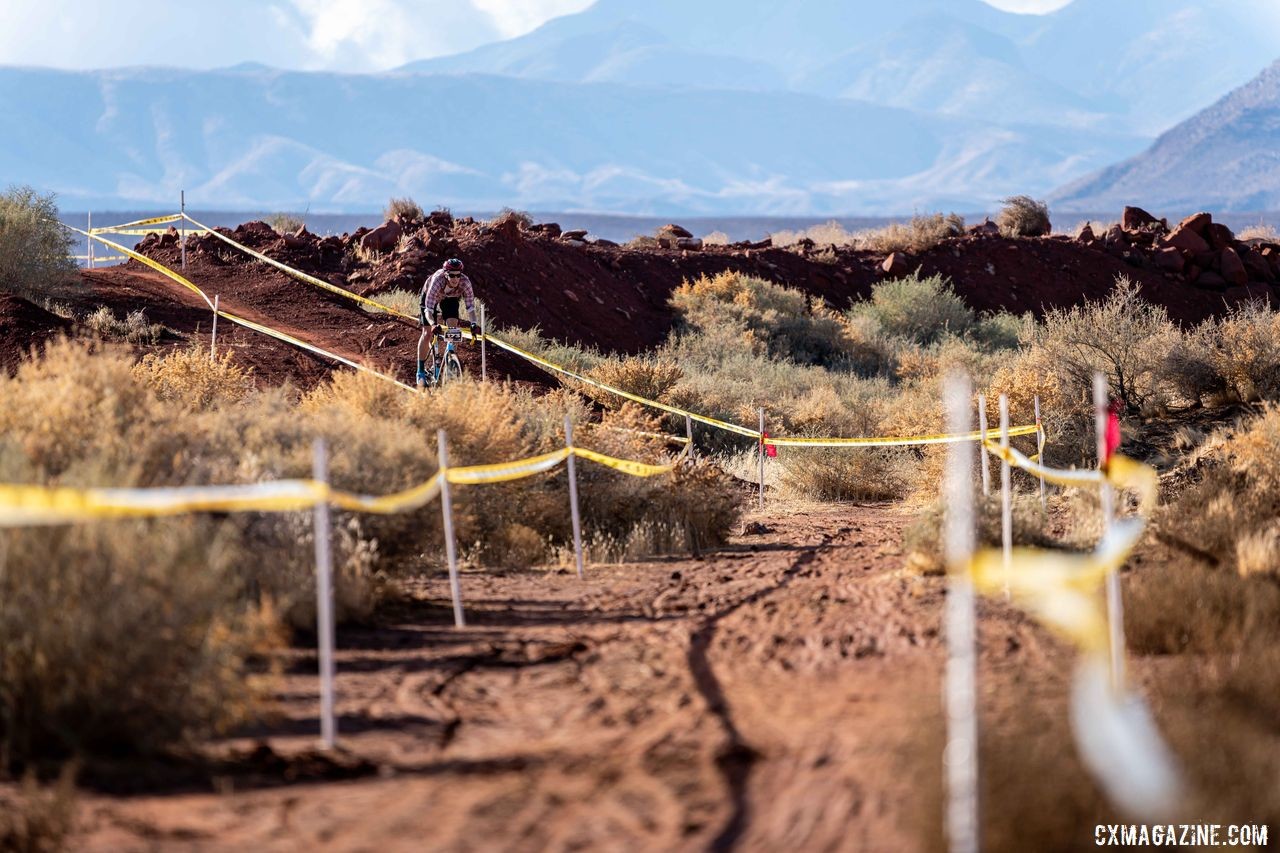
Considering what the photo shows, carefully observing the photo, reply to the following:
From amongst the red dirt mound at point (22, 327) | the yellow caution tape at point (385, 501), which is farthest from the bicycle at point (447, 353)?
the yellow caution tape at point (385, 501)

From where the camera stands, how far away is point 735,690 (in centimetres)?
813

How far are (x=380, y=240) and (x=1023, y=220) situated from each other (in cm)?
2148

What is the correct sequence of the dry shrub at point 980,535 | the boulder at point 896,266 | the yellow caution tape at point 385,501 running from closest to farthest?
the yellow caution tape at point 385,501, the dry shrub at point 980,535, the boulder at point 896,266

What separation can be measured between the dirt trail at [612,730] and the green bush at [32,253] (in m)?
16.4

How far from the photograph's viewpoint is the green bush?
25750mm

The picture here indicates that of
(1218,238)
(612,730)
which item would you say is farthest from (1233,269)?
(612,730)

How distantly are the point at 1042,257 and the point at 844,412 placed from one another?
20365 millimetres

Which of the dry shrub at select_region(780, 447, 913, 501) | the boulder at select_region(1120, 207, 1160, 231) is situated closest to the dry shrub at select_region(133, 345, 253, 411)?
the dry shrub at select_region(780, 447, 913, 501)

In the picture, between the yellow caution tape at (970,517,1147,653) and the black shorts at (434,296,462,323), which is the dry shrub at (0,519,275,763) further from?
the black shorts at (434,296,462,323)

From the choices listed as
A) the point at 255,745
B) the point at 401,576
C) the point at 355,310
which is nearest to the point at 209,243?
the point at 355,310

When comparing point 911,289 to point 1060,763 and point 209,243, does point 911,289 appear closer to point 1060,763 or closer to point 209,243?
point 209,243

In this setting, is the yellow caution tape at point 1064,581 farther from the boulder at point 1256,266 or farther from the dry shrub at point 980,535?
the boulder at point 1256,266

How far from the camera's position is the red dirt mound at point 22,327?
69.8 feet

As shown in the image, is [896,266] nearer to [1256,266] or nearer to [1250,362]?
[1256,266]
